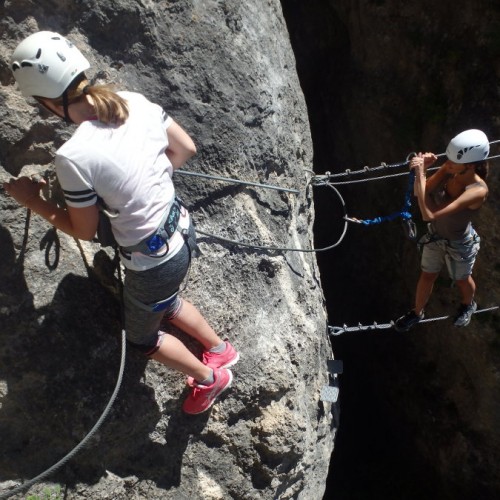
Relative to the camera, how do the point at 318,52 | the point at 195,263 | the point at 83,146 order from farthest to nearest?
the point at 318,52 < the point at 195,263 < the point at 83,146

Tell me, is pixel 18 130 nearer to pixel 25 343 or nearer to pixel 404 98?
pixel 25 343

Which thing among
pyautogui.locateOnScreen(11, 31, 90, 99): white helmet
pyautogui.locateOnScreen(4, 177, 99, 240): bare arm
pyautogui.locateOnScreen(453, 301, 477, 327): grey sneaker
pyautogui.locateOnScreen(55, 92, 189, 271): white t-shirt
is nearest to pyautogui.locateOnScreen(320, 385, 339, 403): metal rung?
pyautogui.locateOnScreen(453, 301, 477, 327): grey sneaker

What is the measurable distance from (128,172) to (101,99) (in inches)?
13.0

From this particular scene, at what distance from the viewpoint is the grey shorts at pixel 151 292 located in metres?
3.08

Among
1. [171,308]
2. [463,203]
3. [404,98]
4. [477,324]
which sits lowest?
[171,308]

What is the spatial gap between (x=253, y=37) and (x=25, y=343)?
103 inches

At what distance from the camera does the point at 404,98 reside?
24.1ft

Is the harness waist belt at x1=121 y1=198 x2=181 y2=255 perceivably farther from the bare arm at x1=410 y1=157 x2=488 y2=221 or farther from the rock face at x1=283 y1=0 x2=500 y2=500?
the rock face at x1=283 y1=0 x2=500 y2=500

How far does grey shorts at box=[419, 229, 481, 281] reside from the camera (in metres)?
5.04

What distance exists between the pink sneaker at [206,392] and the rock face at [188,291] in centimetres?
12

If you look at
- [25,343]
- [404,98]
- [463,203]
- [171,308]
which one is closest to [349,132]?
[404,98]

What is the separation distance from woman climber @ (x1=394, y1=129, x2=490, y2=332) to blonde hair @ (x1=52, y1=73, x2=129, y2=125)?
255 cm

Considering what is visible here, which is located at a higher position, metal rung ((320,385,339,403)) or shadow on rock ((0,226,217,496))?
metal rung ((320,385,339,403))

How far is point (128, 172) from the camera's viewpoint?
2707 mm
